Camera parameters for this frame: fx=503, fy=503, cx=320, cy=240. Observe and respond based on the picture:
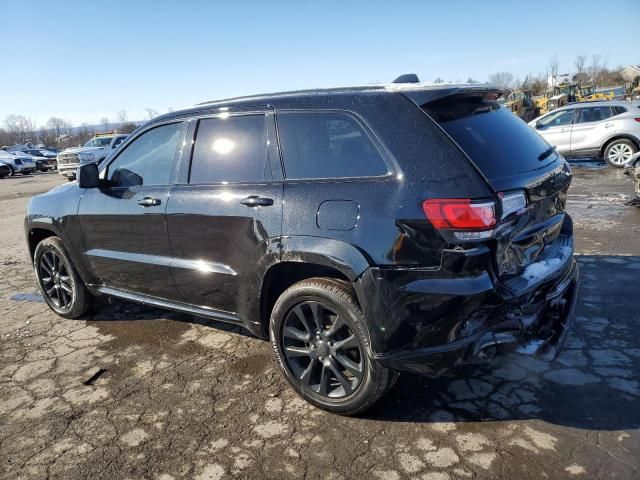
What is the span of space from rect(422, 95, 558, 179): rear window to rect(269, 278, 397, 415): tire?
999 mm

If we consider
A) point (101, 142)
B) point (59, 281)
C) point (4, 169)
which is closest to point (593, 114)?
point (59, 281)

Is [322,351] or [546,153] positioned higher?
[546,153]

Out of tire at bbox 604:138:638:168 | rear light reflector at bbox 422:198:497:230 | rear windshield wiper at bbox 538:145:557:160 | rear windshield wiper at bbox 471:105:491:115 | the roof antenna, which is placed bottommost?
tire at bbox 604:138:638:168

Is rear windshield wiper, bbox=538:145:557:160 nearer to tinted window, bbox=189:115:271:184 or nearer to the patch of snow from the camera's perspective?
the patch of snow

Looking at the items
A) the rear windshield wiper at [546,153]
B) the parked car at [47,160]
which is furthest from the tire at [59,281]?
the parked car at [47,160]

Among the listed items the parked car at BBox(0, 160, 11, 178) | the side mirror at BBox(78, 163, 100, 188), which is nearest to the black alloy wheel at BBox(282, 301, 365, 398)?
the side mirror at BBox(78, 163, 100, 188)

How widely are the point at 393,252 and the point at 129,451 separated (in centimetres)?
181

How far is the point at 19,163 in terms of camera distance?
2973cm

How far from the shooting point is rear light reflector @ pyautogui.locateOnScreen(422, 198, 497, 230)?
243cm

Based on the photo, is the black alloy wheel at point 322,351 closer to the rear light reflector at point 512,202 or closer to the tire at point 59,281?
the rear light reflector at point 512,202

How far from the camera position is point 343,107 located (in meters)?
2.90

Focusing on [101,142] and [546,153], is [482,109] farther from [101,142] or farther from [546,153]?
[101,142]

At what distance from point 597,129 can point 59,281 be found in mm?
13315

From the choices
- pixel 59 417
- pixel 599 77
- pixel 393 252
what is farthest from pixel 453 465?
pixel 599 77
